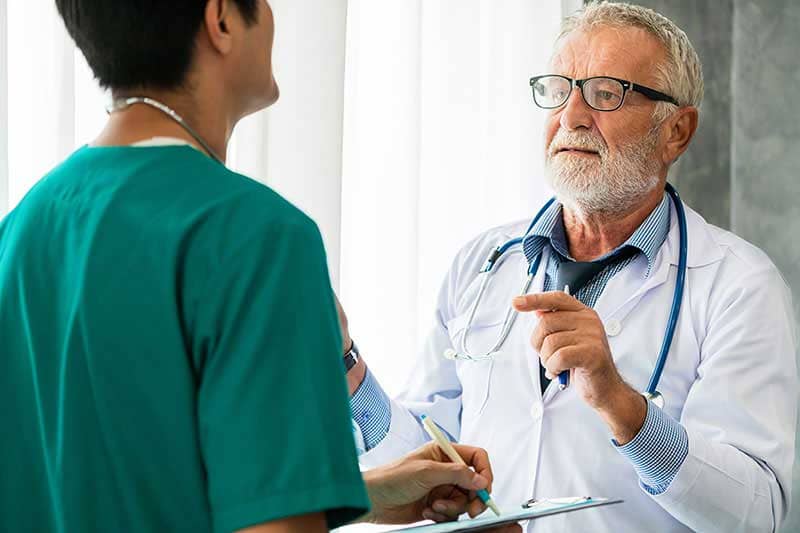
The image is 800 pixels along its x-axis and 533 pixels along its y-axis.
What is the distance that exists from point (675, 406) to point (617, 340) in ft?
0.48

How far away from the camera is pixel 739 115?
2680 millimetres

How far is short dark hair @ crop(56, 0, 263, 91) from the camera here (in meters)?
0.85

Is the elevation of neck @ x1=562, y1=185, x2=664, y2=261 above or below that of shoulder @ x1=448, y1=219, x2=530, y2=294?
above

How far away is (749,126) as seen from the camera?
266cm

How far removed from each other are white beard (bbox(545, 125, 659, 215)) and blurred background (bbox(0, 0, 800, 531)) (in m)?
0.37

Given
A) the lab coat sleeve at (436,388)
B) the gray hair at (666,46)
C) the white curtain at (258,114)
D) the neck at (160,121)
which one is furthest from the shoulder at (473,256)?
the neck at (160,121)

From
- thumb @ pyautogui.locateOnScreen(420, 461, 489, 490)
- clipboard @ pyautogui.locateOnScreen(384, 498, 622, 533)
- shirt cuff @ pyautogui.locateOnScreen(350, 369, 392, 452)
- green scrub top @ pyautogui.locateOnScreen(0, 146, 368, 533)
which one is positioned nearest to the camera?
green scrub top @ pyautogui.locateOnScreen(0, 146, 368, 533)

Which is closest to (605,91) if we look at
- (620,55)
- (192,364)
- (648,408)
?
(620,55)

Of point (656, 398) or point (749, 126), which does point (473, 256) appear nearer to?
point (656, 398)

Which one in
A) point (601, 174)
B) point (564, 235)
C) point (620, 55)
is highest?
point (620, 55)

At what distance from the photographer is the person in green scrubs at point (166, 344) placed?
0.75 m

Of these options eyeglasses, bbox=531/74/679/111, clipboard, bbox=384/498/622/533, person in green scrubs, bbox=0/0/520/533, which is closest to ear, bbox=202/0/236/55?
person in green scrubs, bbox=0/0/520/533

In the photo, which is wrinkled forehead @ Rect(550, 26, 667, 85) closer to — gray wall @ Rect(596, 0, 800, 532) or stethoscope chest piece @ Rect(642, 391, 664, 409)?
stethoscope chest piece @ Rect(642, 391, 664, 409)

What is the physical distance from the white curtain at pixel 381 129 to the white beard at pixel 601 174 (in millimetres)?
364
